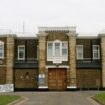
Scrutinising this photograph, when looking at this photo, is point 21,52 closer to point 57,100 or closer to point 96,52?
point 96,52

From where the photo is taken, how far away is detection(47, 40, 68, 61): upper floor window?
66.0 meters

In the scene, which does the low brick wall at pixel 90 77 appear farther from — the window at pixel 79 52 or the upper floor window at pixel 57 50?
the window at pixel 79 52

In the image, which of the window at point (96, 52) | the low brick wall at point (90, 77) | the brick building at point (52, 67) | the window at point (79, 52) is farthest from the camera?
the window at point (79, 52)

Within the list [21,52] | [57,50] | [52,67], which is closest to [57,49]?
[57,50]

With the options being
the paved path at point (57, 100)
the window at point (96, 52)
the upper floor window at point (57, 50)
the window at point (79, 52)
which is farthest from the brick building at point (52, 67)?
the paved path at point (57, 100)

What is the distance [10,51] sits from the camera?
66.2m

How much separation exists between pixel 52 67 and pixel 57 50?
2718mm

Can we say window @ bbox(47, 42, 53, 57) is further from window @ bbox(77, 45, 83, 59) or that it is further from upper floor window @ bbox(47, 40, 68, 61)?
window @ bbox(77, 45, 83, 59)

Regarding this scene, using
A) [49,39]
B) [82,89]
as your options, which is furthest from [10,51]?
[82,89]

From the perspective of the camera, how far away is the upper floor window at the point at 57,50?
66.0m

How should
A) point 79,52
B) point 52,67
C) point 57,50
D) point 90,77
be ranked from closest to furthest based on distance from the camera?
point 90,77 → point 52,67 → point 57,50 → point 79,52

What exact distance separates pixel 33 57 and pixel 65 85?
7101 millimetres

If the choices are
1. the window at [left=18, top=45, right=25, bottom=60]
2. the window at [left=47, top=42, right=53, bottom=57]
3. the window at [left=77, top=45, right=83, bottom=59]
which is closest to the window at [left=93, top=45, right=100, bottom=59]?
the window at [left=77, top=45, right=83, bottom=59]

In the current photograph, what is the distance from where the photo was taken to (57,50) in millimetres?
66438
